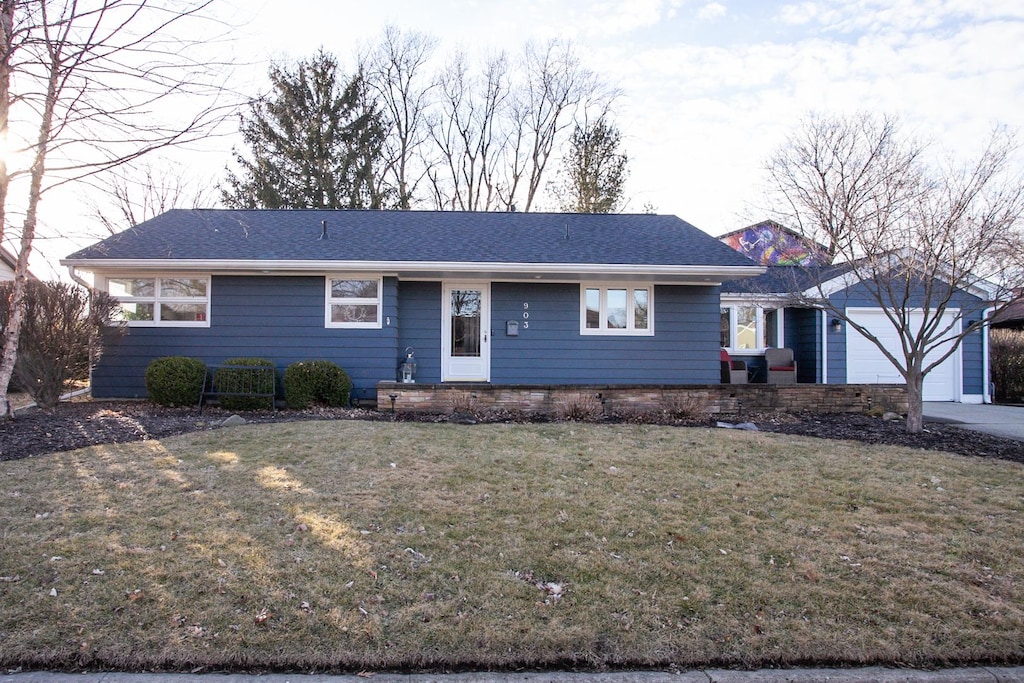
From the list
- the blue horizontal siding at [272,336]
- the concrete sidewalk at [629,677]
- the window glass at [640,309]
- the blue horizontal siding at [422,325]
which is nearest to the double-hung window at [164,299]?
Result: the blue horizontal siding at [272,336]

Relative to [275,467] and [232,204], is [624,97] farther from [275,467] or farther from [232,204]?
[275,467]

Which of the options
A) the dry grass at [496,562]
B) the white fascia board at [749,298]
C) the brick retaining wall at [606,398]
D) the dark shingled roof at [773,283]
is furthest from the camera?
the dark shingled roof at [773,283]

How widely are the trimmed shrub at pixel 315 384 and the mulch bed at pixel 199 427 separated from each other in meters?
0.41

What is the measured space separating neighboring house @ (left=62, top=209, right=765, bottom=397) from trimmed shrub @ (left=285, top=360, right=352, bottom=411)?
2.34 feet

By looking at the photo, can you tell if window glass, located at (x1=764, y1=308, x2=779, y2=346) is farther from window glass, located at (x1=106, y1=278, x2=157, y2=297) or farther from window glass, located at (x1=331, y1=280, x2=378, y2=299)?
window glass, located at (x1=106, y1=278, x2=157, y2=297)

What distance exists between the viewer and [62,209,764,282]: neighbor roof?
426 inches

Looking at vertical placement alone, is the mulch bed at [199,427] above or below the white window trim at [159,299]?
below

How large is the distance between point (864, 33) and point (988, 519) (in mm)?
8978

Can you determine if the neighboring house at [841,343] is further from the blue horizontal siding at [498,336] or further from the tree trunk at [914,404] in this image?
the tree trunk at [914,404]

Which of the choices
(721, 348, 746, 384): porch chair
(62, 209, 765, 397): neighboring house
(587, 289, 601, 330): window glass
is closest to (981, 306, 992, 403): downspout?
(721, 348, 746, 384): porch chair

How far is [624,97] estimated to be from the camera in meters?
26.4

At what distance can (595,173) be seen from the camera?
2580cm

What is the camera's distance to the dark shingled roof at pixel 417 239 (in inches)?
439

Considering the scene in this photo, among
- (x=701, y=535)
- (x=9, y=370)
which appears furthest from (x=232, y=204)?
(x=701, y=535)
